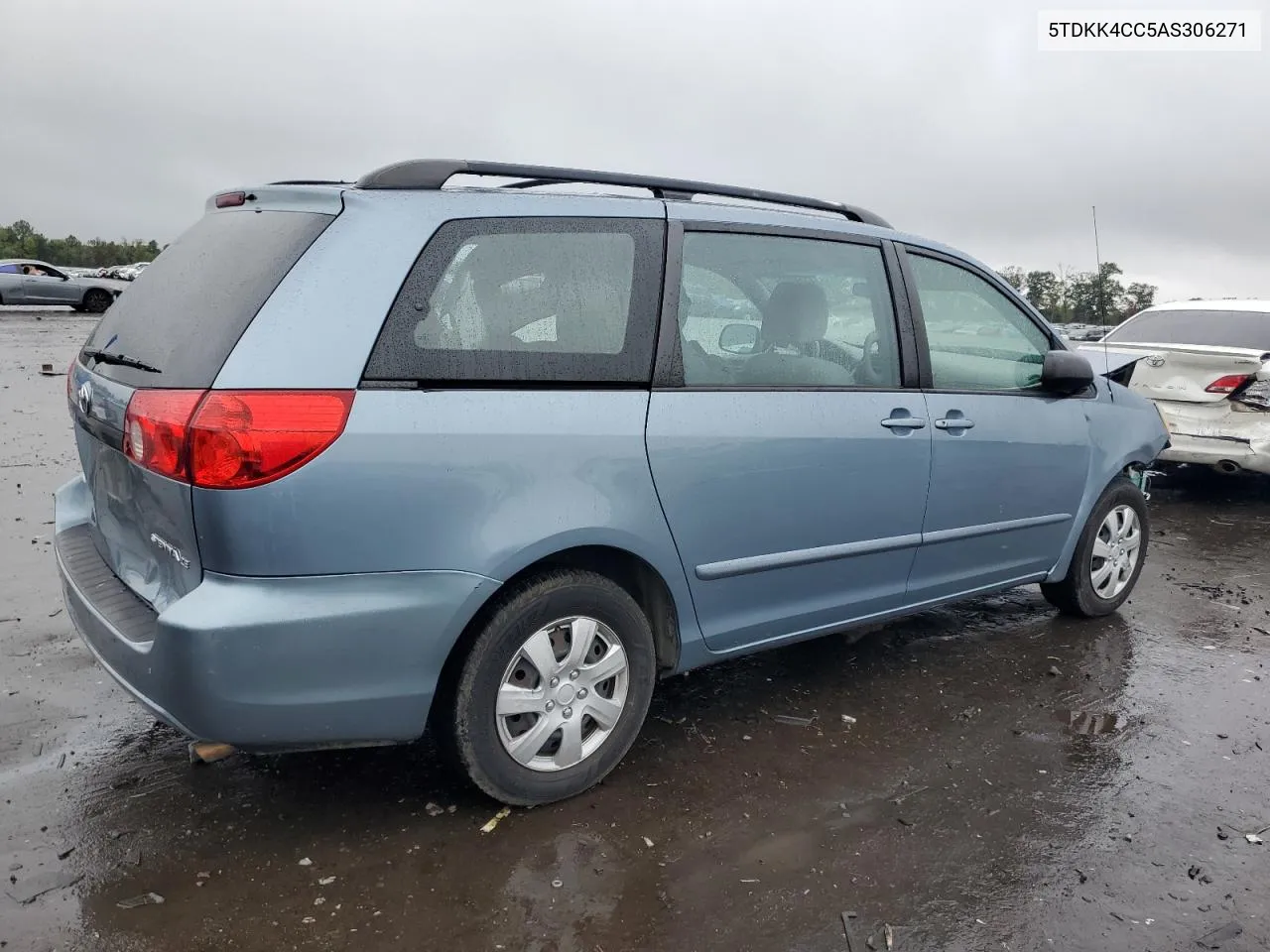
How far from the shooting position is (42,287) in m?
26.2

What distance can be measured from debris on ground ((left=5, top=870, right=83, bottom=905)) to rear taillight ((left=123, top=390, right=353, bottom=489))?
109cm

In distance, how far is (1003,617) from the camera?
5.12 metres

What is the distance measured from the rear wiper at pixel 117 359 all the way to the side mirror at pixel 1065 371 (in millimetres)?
3530

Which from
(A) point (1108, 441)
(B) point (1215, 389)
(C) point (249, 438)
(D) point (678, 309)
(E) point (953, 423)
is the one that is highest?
(D) point (678, 309)

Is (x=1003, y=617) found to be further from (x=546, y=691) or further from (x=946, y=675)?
(x=546, y=691)

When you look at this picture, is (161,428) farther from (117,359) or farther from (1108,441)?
(1108,441)

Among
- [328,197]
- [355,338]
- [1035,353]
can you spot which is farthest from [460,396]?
[1035,353]

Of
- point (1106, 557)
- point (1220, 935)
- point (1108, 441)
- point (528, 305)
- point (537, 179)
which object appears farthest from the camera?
point (1106, 557)

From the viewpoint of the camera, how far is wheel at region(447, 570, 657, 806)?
2.84 meters

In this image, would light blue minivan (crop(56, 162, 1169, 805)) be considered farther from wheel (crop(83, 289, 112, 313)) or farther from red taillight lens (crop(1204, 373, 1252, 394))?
wheel (crop(83, 289, 112, 313))

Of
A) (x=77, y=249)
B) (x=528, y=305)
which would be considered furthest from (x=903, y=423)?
(x=77, y=249)

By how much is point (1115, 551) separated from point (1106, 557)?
0.24ft

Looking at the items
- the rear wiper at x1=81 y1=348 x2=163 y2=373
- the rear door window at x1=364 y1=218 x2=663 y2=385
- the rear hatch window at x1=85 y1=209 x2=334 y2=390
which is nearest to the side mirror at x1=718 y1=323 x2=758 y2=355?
the rear door window at x1=364 y1=218 x2=663 y2=385

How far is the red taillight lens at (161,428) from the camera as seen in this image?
8.21ft
